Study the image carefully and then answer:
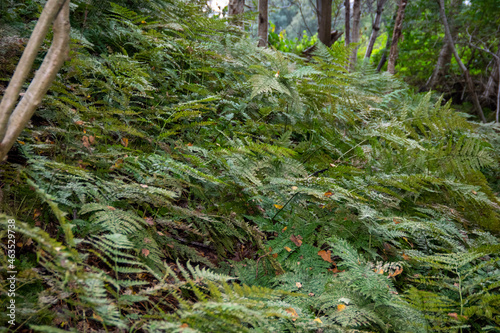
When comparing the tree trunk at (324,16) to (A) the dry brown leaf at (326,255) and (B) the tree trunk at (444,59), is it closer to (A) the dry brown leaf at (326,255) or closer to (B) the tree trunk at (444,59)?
(B) the tree trunk at (444,59)

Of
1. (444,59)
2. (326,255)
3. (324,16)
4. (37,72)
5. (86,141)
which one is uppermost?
(324,16)

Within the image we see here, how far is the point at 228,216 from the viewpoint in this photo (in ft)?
6.06

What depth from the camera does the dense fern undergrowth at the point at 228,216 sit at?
1.08 metres

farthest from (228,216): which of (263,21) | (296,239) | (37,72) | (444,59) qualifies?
(444,59)

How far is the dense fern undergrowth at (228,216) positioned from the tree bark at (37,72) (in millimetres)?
232

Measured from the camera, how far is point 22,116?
35.7 inches

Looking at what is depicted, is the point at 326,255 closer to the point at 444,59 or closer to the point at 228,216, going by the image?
the point at 228,216

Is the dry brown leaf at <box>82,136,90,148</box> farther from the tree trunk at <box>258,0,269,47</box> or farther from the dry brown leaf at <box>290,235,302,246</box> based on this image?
the tree trunk at <box>258,0,269,47</box>

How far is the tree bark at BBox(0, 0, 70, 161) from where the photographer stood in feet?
2.84

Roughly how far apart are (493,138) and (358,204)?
337 cm

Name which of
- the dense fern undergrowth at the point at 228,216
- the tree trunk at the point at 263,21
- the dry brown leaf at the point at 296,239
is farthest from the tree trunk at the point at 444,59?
the dry brown leaf at the point at 296,239

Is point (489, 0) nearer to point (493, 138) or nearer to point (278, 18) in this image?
point (493, 138)

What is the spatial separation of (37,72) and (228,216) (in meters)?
1.24

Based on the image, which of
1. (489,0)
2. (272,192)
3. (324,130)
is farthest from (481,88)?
(272,192)
